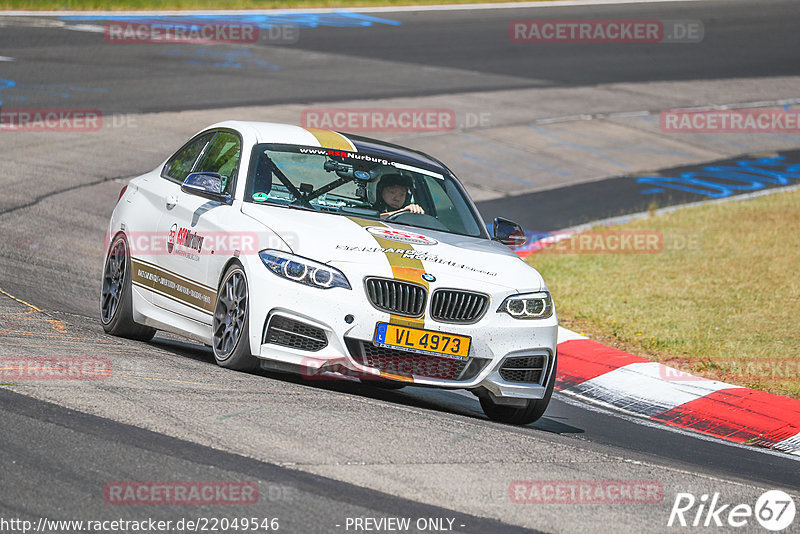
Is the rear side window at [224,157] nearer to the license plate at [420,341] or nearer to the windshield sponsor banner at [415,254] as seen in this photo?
the windshield sponsor banner at [415,254]

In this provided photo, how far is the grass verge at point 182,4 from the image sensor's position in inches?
1200

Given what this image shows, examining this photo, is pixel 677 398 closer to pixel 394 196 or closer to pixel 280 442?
pixel 394 196

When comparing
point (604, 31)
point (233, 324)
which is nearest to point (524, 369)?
point (233, 324)

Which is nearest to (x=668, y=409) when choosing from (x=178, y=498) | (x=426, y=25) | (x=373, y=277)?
(x=373, y=277)

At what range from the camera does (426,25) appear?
3250 centimetres

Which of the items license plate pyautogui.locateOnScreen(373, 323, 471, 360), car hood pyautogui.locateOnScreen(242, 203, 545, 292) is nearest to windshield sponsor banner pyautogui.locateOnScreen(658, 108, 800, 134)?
car hood pyautogui.locateOnScreen(242, 203, 545, 292)

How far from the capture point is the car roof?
8.68m

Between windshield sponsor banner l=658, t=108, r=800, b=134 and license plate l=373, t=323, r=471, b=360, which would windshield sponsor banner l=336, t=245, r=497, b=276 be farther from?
windshield sponsor banner l=658, t=108, r=800, b=134

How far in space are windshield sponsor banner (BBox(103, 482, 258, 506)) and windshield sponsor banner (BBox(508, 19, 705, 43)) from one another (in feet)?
89.6

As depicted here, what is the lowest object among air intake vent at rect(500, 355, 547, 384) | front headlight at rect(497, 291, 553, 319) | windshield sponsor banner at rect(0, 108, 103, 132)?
windshield sponsor banner at rect(0, 108, 103, 132)

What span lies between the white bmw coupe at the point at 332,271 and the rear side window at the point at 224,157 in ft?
0.04

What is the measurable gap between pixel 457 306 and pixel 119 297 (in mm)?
2930

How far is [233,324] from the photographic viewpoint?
7543 millimetres

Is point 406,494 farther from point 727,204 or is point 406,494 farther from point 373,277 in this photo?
point 727,204
